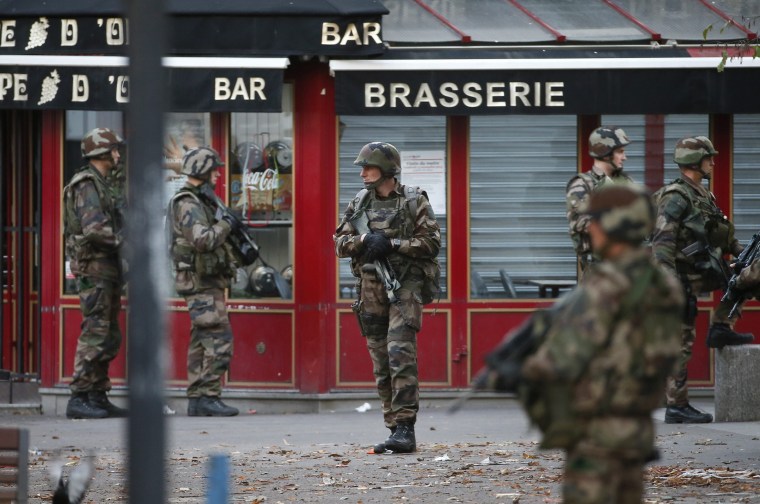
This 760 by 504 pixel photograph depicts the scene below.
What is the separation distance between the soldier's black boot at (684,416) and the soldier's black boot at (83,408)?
470 cm

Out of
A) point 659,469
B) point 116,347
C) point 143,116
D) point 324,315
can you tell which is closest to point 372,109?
point 324,315

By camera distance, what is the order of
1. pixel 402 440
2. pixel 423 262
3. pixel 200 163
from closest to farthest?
pixel 402 440 < pixel 423 262 < pixel 200 163

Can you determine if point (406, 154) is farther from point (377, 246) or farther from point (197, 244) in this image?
point (377, 246)

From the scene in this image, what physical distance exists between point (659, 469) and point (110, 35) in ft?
20.2

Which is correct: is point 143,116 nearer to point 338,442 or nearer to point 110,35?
point 338,442

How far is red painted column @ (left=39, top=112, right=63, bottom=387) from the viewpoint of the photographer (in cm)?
1320

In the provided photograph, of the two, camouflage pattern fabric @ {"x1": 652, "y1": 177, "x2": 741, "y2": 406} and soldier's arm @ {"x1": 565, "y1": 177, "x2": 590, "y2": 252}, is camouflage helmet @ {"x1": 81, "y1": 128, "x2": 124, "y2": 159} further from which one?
camouflage pattern fabric @ {"x1": 652, "y1": 177, "x2": 741, "y2": 406}

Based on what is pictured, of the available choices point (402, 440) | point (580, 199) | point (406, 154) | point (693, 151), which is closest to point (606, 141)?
point (580, 199)

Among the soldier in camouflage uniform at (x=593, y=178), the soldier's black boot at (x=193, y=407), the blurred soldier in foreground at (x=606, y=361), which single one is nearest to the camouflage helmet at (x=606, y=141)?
the soldier in camouflage uniform at (x=593, y=178)

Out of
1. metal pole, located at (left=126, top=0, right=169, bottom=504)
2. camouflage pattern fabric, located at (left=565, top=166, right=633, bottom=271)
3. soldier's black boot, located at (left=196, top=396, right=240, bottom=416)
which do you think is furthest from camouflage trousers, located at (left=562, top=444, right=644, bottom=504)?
soldier's black boot, located at (left=196, top=396, right=240, bottom=416)

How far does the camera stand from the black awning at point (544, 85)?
1231 cm

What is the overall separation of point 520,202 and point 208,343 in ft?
10.2

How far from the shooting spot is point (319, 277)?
41.8 feet

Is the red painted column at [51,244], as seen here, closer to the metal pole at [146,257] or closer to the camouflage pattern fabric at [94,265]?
the camouflage pattern fabric at [94,265]
